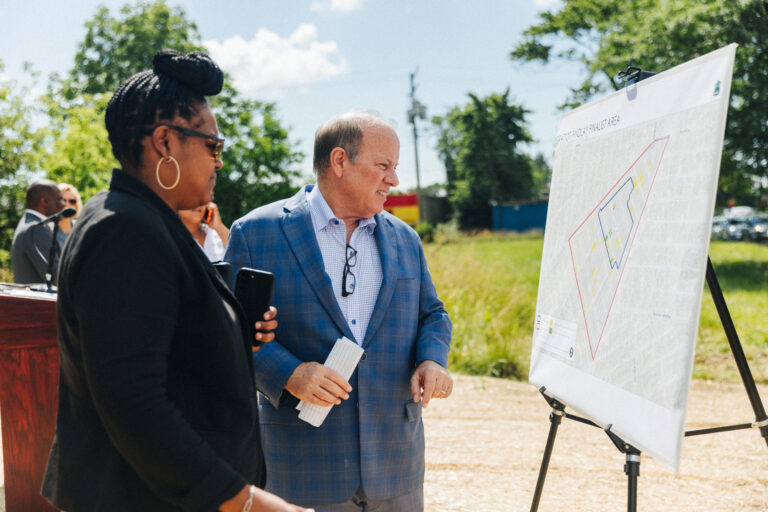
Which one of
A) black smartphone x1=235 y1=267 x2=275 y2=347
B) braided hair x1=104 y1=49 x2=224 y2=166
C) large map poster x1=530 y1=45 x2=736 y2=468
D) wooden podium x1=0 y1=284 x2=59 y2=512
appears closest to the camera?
braided hair x1=104 y1=49 x2=224 y2=166

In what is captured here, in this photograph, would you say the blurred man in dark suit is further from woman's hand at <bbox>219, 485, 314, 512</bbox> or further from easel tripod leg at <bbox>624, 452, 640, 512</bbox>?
easel tripod leg at <bbox>624, 452, 640, 512</bbox>

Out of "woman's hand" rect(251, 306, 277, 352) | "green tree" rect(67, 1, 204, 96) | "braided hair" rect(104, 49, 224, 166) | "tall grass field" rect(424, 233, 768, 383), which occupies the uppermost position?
"green tree" rect(67, 1, 204, 96)

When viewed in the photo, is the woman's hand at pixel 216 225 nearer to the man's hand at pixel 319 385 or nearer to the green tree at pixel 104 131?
the man's hand at pixel 319 385

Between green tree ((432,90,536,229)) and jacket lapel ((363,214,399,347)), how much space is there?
4699cm

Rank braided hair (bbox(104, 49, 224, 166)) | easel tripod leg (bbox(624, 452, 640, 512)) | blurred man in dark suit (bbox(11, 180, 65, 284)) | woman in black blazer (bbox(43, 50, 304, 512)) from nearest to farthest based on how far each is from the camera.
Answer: woman in black blazer (bbox(43, 50, 304, 512)), braided hair (bbox(104, 49, 224, 166)), easel tripod leg (bbox(624, 452, 640, 512)), blurred man in dark suit (bbox(11, 180, 65, 284))

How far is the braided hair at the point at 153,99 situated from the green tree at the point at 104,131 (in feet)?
45.8

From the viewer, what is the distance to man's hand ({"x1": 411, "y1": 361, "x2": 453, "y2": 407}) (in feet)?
7.04

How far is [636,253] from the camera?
209cm

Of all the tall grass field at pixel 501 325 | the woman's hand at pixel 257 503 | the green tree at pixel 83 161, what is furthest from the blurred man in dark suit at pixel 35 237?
the green tree at pixel 83 161

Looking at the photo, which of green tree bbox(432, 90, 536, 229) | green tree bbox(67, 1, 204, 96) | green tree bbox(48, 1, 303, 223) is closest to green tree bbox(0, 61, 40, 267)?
green tree bbox(48, 1, 303, 223)

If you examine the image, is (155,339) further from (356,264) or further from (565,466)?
(565,466)

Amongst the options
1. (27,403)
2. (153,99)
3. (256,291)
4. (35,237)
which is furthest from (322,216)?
(35,237)

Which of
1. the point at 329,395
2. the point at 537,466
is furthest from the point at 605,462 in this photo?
the point at 329,395

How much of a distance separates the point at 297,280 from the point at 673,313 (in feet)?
3.86
